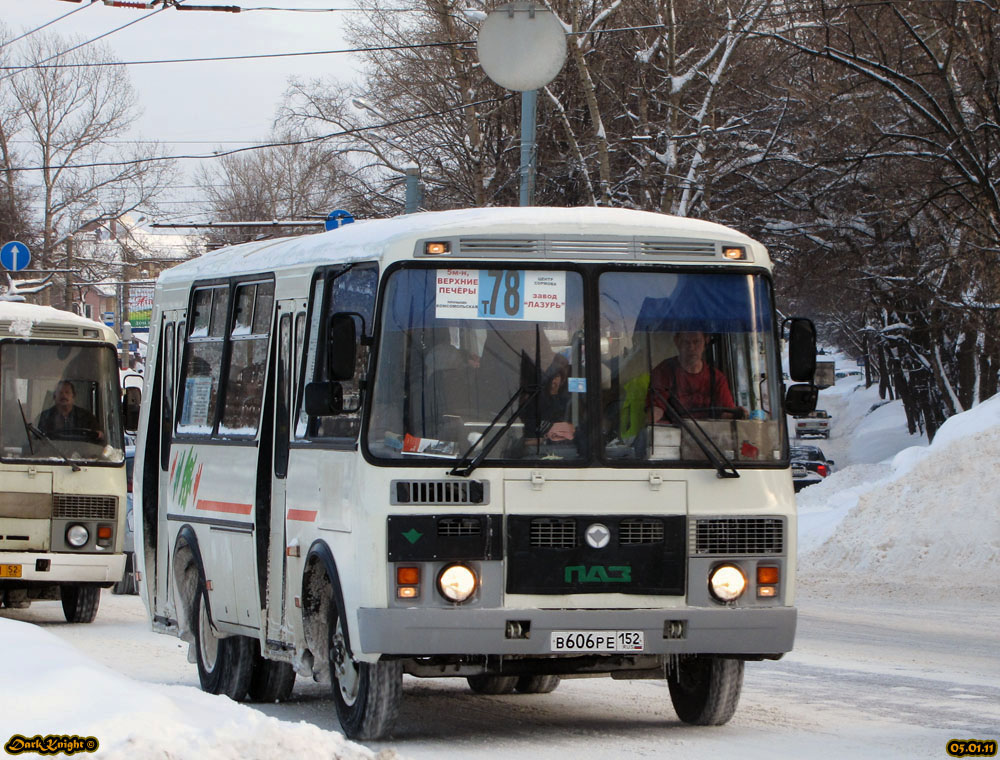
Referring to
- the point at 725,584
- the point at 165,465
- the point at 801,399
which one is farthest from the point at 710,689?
the point at 165,465

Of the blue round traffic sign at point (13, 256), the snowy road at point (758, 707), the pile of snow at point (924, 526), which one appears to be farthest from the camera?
the blue round traffic sign at point (13, 256)

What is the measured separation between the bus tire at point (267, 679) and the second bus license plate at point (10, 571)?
635 centimetres

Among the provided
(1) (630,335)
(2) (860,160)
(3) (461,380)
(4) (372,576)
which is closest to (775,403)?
(1) (630,335)

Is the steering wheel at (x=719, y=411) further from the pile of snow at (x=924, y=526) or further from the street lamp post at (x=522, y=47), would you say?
the pile of snow at (x=924, y=526)

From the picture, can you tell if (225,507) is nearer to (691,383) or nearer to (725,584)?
Result: (691,383)

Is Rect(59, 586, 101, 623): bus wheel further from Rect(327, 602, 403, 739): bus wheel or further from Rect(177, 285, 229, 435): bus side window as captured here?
Rect(327, 602, 403, 739): bus wheel

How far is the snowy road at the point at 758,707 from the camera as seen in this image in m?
8.69

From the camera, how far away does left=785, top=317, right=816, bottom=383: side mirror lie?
29.8 ft

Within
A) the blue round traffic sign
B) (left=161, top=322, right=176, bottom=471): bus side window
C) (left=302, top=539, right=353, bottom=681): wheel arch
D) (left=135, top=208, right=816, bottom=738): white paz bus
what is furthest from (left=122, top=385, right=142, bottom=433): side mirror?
the blue round traffic sign

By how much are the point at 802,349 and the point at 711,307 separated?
506mm

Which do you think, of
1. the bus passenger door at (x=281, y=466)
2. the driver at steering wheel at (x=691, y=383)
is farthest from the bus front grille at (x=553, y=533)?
the bus passenger door at (x=281, y=466)

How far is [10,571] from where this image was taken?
16.9 metres

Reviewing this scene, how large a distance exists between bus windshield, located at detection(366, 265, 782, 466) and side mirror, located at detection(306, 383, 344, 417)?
28 cm

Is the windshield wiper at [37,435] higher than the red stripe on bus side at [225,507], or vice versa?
the windshield wiper at [37,435]
